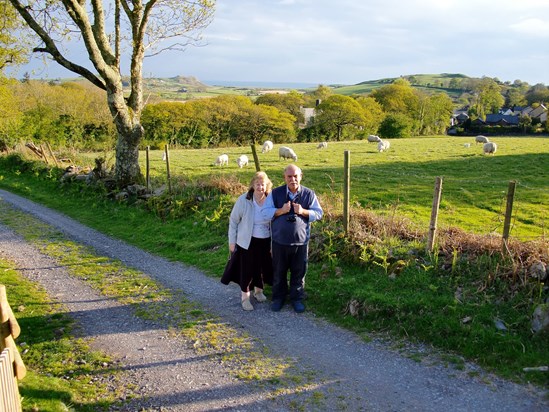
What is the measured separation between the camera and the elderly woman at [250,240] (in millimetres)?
7227

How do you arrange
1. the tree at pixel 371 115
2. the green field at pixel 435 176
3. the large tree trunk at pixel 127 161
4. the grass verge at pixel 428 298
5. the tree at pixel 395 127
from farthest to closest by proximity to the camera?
the tree at pixel 395 127
the tree at pixel 371 115
the large tree trunk at pixel 127 161
the green field at pixel 435 176
the grass verge at pixel 428 298

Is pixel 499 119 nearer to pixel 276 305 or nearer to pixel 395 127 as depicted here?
pixel 395 127

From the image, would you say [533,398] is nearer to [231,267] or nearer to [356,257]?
[356,257]

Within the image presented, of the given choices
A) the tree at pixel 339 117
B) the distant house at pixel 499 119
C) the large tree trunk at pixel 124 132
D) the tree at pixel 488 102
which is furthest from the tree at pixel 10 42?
the tree at pixel 488 102

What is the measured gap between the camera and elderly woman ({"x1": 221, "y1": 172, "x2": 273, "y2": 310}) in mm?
7227

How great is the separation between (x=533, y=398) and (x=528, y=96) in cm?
12684

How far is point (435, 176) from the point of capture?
19.1m

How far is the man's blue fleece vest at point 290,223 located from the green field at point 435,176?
8.43 feet

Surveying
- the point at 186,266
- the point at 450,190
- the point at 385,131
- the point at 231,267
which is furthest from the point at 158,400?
the point at 385,131

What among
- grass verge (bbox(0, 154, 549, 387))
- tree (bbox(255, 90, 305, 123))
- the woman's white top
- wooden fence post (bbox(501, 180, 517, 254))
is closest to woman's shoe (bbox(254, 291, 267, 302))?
grass verge (bbox(0, 154, 549, 387))

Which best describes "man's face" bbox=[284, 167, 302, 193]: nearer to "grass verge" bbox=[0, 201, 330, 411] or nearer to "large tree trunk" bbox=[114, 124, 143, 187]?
"grass verge" bbox=[0, 201, 330, 411]

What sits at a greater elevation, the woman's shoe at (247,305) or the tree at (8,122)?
the tree at (8,122)

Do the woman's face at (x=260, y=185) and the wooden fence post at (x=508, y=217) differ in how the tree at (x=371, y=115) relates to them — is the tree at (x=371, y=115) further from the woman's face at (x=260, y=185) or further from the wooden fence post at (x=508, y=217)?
the woman's face at (x=260, y=185)

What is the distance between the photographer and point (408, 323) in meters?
6.55
